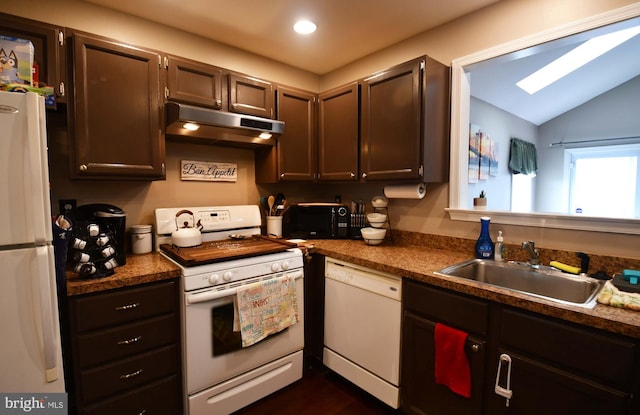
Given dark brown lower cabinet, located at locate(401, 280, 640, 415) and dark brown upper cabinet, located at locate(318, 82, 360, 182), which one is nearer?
dark brown lower cabinet, located at locate(401, 280, 640, 415)

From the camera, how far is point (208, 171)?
2398 mm

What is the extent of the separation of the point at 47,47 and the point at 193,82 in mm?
730

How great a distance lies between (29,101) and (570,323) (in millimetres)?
2113

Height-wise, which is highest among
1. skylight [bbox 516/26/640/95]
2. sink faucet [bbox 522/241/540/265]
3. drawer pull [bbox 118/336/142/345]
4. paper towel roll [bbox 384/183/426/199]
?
skylight [bbox 516/26/640/95]

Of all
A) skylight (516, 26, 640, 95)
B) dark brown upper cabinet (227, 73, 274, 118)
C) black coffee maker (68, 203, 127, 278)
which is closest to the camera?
black coffee maker (68, 203, 127, 278)

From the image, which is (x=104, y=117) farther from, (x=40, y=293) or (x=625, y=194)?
(x=625, y=194)

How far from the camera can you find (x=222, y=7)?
188cm

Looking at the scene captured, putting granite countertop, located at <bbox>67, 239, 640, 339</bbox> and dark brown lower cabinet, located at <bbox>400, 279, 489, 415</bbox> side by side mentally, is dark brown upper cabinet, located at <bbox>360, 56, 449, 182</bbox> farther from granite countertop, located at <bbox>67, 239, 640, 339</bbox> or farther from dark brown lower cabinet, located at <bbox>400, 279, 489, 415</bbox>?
dark brown lower cabinet, located at <bbox>400, 279, 489, 415</bbox>

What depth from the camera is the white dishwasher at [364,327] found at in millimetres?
1697

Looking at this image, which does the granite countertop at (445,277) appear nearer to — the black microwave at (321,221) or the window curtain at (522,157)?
the black microwave at (321,221)

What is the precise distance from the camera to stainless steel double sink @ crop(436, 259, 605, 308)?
1.43 meters

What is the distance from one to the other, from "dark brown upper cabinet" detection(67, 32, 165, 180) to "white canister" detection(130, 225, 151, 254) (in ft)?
1.11

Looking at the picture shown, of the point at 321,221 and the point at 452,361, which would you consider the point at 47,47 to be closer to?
the point at 321,221

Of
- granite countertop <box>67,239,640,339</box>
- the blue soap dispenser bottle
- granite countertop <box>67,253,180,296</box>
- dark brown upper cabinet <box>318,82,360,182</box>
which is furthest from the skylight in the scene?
granite countertop <box>67,253,180,296</box>
